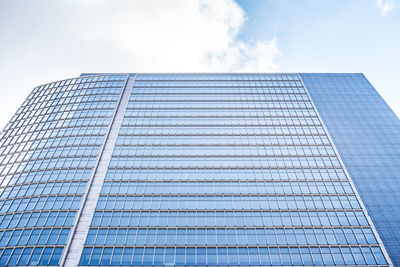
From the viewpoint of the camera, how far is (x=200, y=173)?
49656mm

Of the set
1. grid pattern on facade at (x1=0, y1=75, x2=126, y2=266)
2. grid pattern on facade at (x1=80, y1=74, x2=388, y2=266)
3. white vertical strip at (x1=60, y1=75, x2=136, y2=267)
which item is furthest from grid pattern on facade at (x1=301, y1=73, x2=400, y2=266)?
grid pattern on facade at (x1=0, y1=75, x2=126, y2=266)

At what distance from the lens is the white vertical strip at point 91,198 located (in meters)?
36.8

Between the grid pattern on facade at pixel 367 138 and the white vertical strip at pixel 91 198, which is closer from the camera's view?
the white vertical strip at pixel 91 198

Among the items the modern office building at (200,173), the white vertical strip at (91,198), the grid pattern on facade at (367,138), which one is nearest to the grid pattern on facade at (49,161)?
the modern office building at (200,173)

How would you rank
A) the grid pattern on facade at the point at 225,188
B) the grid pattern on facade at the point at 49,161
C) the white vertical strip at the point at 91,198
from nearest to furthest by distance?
the white vertical strip at the point at 91,198
the grid pattern on facade at the point at 225,188
the grid pattern on facade at the point at 49,161

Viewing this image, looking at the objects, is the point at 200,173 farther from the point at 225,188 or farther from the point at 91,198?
the point at 91,198

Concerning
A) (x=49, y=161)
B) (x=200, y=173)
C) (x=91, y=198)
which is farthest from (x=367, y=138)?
(x=49, y=161)

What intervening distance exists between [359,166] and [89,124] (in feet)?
217

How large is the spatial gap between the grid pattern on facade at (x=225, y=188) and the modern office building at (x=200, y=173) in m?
0.22

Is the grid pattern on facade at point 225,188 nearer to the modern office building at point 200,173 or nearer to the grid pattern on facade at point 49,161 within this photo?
the modern office building at point 200,173

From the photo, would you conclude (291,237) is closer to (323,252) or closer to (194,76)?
(323,252)

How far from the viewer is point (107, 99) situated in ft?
215

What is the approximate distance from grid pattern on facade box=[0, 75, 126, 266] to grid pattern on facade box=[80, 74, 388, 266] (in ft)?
18.0

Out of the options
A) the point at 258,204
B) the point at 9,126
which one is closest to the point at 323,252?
the point at 258,204
